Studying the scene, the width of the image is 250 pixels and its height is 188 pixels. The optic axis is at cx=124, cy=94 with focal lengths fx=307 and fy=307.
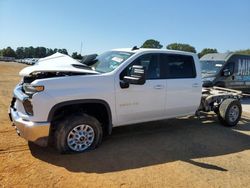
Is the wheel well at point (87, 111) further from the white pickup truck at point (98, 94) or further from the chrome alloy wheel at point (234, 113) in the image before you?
the chrome alloy wheel at point (234, 113)

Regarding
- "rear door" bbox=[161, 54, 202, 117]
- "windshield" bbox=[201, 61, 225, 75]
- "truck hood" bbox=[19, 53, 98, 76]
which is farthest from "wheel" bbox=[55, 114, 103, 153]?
"windshield" bbox=[201, 61, 225, 75]

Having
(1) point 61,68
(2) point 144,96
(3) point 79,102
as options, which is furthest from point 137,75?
(1) point 61,68

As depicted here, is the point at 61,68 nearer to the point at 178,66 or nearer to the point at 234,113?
the point at 178,66

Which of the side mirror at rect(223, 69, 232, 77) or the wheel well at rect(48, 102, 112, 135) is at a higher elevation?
the side mirror at rect(223, 69, 232, 77)

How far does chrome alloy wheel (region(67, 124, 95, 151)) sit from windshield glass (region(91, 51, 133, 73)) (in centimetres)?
126

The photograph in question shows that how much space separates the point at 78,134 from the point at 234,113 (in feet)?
15.6

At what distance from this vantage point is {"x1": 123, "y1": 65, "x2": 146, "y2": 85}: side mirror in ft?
18.0

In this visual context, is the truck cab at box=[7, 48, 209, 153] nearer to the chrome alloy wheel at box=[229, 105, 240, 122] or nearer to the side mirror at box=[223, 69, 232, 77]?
the chrome alloy wheel at box=[229, 105, 240, 122]

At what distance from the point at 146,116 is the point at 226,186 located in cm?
230

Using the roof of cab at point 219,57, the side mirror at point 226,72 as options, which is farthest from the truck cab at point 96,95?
the roof of cab at point 219,57

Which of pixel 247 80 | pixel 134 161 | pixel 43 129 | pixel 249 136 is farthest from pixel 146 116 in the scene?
pixel 247 80

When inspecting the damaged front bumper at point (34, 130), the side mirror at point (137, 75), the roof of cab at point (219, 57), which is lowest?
the damaged front bumper at point (34, 130)

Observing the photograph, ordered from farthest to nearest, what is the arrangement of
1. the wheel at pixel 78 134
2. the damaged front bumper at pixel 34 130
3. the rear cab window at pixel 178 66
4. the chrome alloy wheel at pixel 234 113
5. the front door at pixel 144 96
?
1. the chrome alloy wheel at pixel 234 113
2. the rear cab window at pixel 178 66
3. the front door at pixel 144 96
4. the wheel at pixel 78 134
5. the damaged front bumper at pixel 34 130

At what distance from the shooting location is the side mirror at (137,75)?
5.50 m
